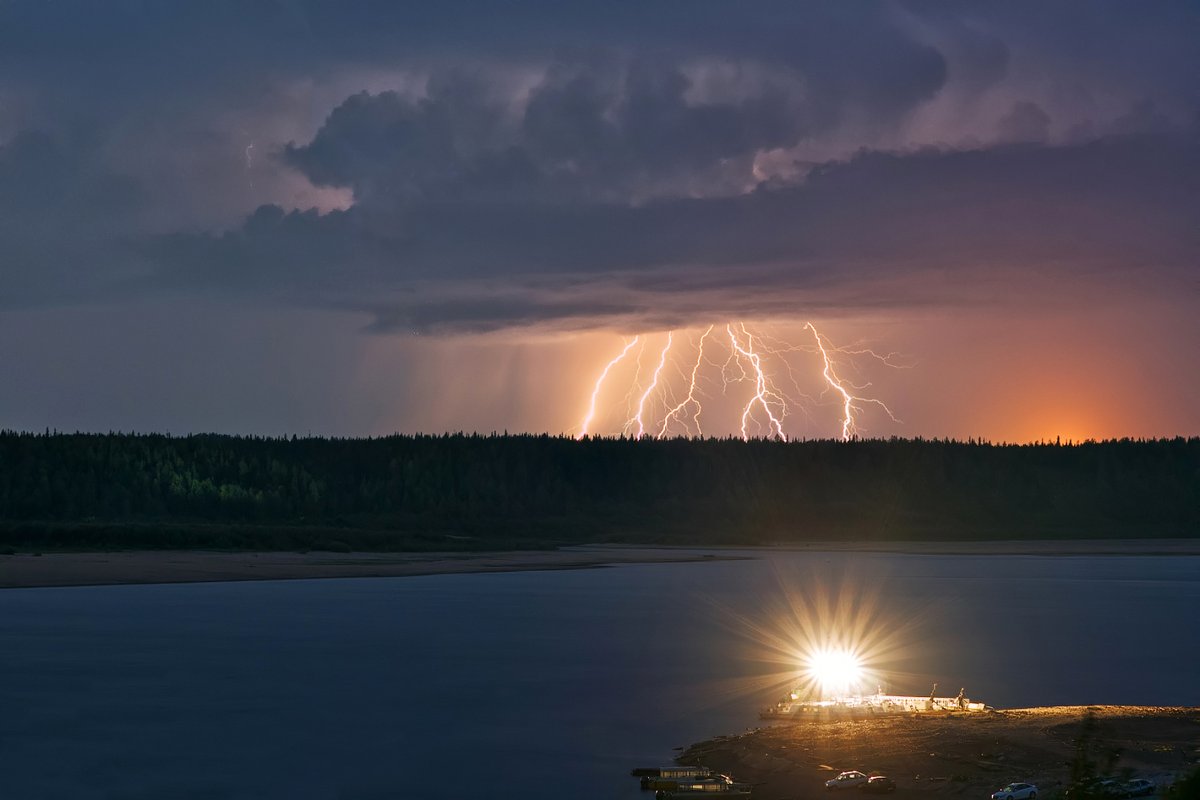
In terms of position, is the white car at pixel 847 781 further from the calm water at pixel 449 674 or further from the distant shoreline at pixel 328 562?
the distant shoreline at pixel 328 562

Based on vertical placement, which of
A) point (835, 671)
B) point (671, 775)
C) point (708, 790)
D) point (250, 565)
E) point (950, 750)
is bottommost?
point (708, 790)

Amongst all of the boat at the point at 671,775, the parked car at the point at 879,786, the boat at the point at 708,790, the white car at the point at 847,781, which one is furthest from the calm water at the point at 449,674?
the parked car at the point at 879,786

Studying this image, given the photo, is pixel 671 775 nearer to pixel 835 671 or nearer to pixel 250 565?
pixel 835 671

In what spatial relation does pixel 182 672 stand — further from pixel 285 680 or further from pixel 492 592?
pixel 492 592

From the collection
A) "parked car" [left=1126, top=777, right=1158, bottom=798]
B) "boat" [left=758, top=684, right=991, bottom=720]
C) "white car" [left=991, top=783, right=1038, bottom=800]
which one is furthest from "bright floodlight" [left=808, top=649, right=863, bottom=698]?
"parked car" [left=1126, top=777, right=1158, bottom=798]

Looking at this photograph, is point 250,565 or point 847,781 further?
point 250,565

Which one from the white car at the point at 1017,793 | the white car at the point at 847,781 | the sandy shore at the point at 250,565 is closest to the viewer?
the white car at the point at 1017,793

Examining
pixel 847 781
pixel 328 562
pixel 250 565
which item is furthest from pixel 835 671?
pixel 328 562

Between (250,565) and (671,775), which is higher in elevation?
(250,565)
